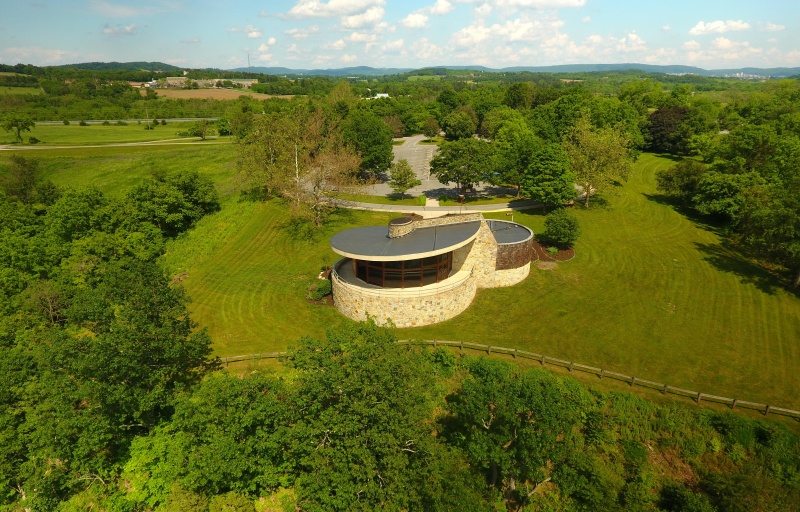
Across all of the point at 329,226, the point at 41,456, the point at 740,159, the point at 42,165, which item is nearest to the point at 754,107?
the point at 740,159

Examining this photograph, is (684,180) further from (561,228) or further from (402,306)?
(402,306)

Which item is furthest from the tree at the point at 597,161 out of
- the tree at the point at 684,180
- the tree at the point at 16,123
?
the tree at the point at 16,123

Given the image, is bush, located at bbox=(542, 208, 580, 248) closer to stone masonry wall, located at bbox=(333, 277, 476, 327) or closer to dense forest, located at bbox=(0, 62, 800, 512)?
stone masonry wall, located at bbox=(333, 277, 476, 327)

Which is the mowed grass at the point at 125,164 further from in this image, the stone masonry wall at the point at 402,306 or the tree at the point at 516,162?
the tree at the point at 516,162

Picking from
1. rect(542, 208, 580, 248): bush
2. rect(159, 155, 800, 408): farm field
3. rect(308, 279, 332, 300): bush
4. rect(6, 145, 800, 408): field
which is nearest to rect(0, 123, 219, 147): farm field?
rect(6, 145, 800, 408): field

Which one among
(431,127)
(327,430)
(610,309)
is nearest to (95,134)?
(431,127)
